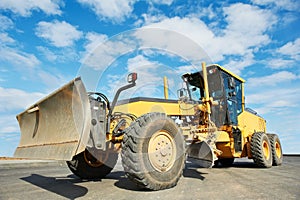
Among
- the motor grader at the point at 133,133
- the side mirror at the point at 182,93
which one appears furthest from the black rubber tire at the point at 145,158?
the side mirror at the point at 182,93

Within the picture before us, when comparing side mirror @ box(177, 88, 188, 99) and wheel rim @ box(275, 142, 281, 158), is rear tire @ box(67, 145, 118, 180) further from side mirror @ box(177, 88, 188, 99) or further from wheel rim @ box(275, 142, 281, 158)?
wheel rim @ box(275, 142, 281, 158)

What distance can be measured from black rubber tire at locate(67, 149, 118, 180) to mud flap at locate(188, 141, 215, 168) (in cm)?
169

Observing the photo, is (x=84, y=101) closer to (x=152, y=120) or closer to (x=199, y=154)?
(x=152, y=120)

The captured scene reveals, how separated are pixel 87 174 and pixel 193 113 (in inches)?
127

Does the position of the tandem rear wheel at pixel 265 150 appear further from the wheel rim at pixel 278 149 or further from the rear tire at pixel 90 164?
the rear tire at pixel 90 164

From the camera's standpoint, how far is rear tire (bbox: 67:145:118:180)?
4801 mm

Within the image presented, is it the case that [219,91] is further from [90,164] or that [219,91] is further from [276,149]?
[90,164]

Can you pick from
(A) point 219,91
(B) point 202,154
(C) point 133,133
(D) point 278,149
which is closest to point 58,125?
(C) point 133,133

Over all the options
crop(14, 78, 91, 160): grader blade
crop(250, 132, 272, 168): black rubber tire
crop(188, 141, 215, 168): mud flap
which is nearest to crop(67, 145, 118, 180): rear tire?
crop(14, 78, 91, 160): grader blade

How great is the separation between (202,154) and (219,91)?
9.00 feet

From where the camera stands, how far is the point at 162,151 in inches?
151

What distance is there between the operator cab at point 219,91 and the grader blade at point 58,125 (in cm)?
420

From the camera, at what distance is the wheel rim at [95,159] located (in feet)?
15.9

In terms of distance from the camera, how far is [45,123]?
413 cm
